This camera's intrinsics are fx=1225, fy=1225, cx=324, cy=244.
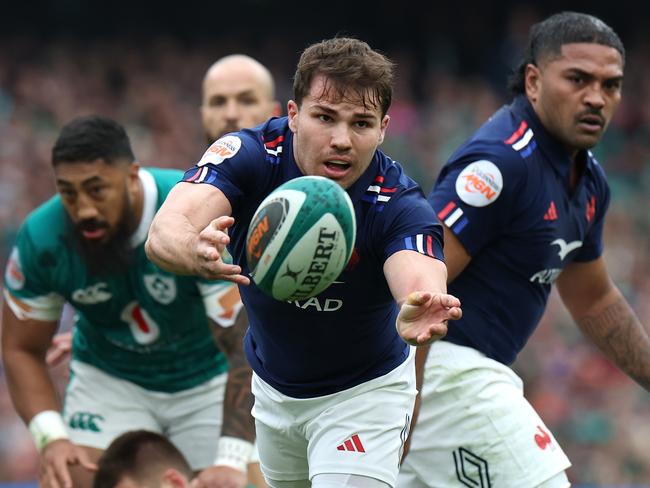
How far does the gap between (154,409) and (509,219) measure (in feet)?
8.06

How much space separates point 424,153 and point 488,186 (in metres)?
10.0

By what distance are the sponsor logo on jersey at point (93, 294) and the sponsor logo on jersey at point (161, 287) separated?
21cm

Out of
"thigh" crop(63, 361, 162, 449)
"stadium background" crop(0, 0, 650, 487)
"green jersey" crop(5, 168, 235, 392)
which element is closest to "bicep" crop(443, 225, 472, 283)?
"green jersey" crop(5, 168, 235, 392)

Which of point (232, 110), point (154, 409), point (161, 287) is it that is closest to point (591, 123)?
point (161, 287)

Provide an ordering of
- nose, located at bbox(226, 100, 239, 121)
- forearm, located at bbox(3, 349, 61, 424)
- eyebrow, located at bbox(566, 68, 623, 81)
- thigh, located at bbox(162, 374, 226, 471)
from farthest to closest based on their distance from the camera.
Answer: nose, located at bbox(226, 100, 239, 121), thigh, located at bbox(162, 374, 226, 471), forearm, located at bbox(3, 349, 61, 424), eyebrow, located at bbox(566, 68, 623, 81)

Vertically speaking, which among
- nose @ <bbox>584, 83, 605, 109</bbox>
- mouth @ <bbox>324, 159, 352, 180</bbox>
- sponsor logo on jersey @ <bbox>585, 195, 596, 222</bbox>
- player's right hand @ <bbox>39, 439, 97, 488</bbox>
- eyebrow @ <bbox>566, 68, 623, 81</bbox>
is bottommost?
player's right hand @ <bbox>39, 439, 97, 488</bbox>

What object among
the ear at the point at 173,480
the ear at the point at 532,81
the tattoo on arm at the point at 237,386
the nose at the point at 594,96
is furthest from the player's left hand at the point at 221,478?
the nose at the point at 594,96

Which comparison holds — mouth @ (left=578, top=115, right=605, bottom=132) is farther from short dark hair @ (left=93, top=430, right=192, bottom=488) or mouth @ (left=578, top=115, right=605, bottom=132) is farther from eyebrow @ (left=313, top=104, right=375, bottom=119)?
short dark hair @ (left=93, top=430, right=192, bottom=488)

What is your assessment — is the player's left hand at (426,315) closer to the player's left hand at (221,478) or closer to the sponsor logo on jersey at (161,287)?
the player's left hand at (221,478)

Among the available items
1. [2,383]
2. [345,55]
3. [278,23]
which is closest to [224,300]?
[345,55]

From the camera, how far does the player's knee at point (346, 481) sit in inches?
178

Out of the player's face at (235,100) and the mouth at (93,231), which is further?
the player's face at (235,100)

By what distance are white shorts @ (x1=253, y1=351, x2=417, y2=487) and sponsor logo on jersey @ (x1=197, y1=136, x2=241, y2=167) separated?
102 centimetres

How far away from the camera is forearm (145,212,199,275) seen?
3.76 meters
